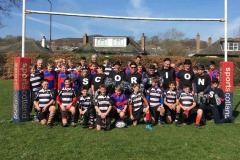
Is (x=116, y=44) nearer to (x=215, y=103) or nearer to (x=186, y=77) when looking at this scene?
(x=186, y=77)

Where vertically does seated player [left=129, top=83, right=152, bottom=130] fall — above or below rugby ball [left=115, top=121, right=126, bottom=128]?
above

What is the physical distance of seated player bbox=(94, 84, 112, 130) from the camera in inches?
263

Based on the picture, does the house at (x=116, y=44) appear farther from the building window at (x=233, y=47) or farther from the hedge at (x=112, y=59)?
the hedge at (x=112, y=59)

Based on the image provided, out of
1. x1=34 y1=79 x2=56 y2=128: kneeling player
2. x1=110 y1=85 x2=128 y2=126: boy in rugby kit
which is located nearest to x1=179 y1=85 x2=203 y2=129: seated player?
x1=110 y1=85 x2=128 y2=126: boy in rugby kit

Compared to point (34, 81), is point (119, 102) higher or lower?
lower

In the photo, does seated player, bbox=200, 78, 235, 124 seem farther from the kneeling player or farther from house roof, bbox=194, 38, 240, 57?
house roof, bbox=194, 38, 240, 57

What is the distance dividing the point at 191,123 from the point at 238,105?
4433 mm

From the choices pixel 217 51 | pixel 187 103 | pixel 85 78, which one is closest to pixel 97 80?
pixel 85 78

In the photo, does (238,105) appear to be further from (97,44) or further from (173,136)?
(97,44)

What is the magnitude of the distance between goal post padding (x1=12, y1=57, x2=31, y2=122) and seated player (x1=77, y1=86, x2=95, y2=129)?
151 centimetres

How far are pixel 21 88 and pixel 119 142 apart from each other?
10.8 feet

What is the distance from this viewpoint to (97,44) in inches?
2012

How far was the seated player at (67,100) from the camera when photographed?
22.8ft

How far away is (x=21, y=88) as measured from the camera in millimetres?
7297
